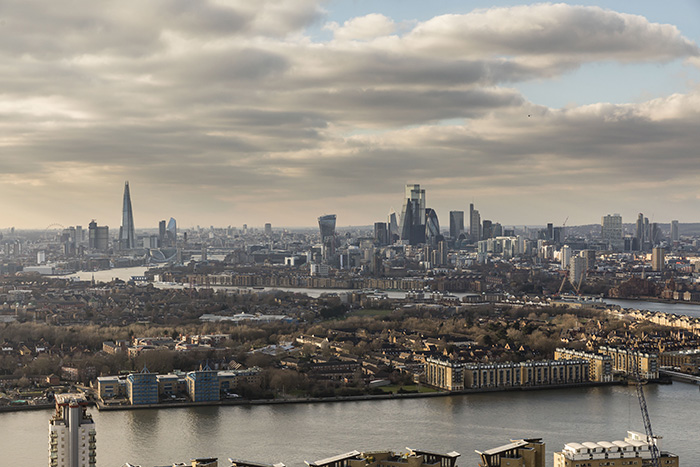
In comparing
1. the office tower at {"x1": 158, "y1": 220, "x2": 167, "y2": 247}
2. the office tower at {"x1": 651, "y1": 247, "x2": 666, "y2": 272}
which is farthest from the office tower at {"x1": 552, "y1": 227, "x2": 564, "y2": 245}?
the office tower at {"x1": 158, "y1": 220, "x2": 167, "y2": 247}

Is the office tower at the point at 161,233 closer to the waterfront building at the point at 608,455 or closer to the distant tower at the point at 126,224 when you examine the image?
the distant tower at the point at 126,224

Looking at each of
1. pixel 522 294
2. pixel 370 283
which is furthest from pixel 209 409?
pixel 370 283

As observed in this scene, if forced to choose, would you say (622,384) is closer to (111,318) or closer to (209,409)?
(209,409)

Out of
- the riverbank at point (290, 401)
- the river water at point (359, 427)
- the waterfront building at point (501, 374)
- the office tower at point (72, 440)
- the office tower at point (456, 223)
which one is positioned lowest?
the river water at point (359, 427)

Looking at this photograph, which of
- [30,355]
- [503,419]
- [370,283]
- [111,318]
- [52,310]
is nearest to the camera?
[503,419]

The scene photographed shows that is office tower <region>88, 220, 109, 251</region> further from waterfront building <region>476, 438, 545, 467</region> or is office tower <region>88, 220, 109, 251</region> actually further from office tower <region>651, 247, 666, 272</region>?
waterfront building <region>476, 438, 545, 467</region>

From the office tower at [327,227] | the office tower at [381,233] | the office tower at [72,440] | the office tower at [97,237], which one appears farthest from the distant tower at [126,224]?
the office tower at [72,440]

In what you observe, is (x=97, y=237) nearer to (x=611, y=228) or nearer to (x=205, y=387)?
(x=611, y=228)

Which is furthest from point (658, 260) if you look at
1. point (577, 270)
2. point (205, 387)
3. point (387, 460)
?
point (387, 460)
